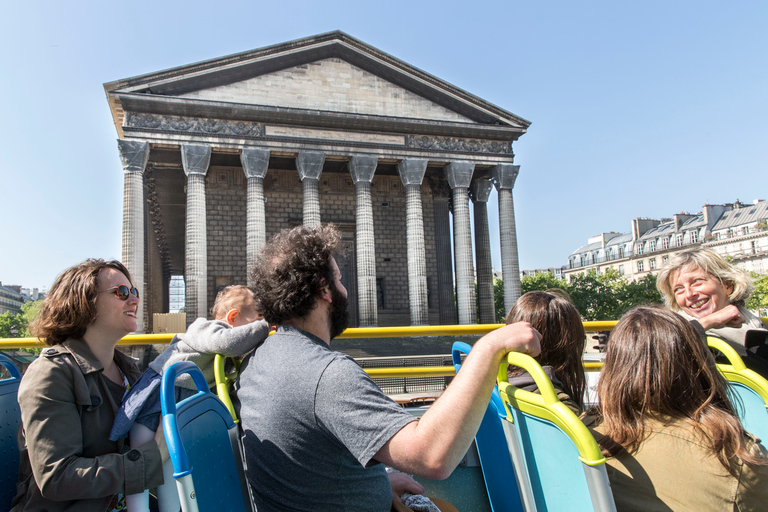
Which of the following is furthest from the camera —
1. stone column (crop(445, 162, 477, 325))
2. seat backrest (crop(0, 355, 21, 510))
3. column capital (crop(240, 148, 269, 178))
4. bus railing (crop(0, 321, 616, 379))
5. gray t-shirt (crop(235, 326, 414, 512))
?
stone column (crop(445, 162, 477, 325))

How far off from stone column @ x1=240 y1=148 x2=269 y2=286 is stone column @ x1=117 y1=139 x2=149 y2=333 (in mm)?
3847

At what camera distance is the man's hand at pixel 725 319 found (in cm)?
326

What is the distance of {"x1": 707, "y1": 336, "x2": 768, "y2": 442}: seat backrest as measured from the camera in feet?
7.16

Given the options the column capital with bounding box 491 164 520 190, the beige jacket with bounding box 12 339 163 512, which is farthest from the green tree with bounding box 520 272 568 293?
the beige jacket with bounding box 12 339 163 512

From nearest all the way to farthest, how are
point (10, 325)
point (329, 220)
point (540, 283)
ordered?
point (329, 220) < point (540, 283) < point (10, 325)

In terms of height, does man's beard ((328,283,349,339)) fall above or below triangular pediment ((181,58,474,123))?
below

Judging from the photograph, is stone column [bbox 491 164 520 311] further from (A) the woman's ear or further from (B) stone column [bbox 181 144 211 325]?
(A) the woman's ear

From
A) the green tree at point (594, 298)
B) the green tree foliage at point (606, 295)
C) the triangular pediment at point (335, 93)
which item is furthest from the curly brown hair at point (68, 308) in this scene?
the green tree at point (594, 298)

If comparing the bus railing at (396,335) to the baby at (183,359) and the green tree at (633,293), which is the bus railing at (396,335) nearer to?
the baby at (183,359)

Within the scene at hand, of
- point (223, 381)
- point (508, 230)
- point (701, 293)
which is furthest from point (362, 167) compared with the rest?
point (223, 381)

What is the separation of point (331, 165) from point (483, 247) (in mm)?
8480

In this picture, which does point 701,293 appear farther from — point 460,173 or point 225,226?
point 225,226

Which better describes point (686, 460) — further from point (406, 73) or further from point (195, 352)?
point (406, 73)

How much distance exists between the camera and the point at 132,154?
61.0 feet
